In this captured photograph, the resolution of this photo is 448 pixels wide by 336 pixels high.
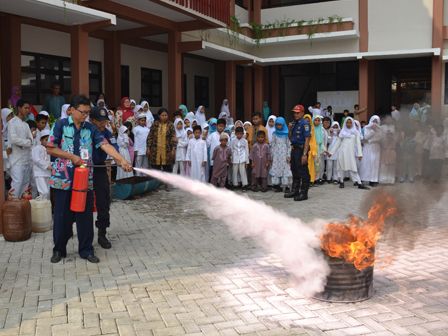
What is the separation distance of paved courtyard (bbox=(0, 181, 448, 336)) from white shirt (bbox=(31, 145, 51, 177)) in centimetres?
169

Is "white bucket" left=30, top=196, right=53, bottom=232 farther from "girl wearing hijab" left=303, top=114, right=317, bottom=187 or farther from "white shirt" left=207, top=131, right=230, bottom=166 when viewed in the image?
"girl wearing hijab" left=303, top=114, right=317, bottom=187

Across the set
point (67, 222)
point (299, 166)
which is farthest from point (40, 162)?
point (299, 166)

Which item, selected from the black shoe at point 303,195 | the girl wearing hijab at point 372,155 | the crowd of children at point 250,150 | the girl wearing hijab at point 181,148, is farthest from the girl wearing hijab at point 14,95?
the girl wearing hijab at point 372,155

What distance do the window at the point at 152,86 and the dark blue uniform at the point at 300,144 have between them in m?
7.78

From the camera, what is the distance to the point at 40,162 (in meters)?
7.77

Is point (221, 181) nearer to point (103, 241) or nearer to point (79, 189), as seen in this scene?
point (103, 241)

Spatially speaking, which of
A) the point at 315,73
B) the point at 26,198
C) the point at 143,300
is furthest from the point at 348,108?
the point at 143,300

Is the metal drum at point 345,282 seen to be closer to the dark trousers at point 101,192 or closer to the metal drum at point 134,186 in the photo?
the dark trousers at point 101,192

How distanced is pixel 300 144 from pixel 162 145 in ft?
10.5

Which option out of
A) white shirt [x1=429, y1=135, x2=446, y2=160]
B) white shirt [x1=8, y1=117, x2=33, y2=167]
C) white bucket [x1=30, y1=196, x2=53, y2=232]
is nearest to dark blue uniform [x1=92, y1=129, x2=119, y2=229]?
white bucket [x1=30, y1=196, x2=53, y2=232]

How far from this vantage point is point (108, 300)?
163 inches

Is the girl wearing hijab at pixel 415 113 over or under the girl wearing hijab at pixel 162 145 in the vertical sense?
over

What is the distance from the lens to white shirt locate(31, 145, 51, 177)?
7.79 meters

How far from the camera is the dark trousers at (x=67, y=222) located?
5.19m
